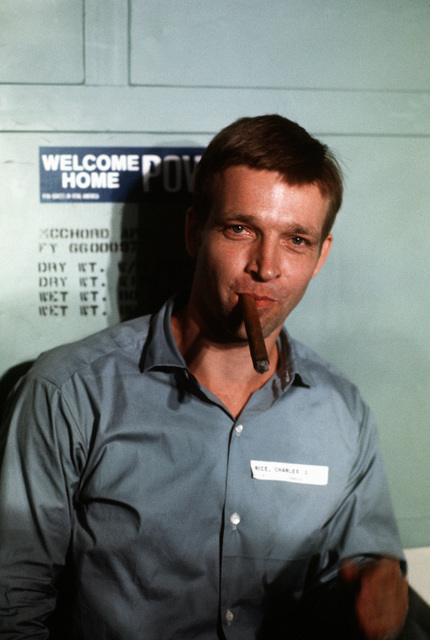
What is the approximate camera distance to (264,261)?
1.06 m

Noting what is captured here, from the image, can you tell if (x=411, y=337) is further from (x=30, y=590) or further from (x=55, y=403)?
(x=30, y=590)

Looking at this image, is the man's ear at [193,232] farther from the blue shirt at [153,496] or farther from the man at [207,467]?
the blue shirt at [153,496]

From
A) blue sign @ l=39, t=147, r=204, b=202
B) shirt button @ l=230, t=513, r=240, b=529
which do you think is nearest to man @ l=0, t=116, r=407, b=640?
shirt button @ l=230, t=513, r=240, b=529

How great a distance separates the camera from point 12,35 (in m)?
1.23

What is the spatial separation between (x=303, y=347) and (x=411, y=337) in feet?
1.08

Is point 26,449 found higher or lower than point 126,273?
lower

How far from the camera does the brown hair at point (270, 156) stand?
108cm

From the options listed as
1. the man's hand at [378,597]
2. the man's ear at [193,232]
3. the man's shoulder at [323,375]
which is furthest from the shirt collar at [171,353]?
the man's hand at [378,597]

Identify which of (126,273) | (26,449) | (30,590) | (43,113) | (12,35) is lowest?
(30,590)

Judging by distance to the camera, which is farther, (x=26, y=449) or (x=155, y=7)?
(x=155, y=7)

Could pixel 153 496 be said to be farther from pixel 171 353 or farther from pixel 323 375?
pixel 323 375

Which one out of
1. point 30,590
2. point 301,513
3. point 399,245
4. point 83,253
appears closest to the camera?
point 30,590

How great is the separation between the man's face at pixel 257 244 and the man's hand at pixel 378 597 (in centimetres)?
50

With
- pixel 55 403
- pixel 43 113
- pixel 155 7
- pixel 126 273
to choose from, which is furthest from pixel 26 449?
pixel 155 7
